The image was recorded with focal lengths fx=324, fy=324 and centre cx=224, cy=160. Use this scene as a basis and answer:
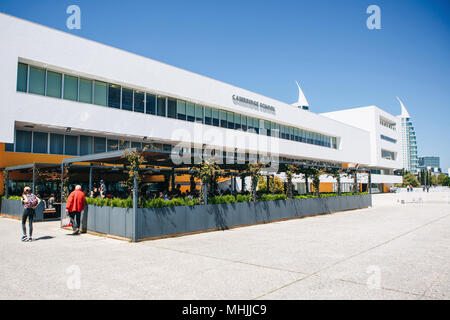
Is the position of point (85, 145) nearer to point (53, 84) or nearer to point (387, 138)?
point (53, 84)

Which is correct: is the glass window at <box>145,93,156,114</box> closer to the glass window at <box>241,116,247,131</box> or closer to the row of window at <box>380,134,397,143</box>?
the glass window at <box>241,116,247,131</box>

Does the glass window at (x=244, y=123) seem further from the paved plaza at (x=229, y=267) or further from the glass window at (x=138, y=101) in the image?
the paved plaza at (x=229, y=267)

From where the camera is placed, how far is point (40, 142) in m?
20.7

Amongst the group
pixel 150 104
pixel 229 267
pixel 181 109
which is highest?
pixel 181 109

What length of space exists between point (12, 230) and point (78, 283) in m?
9.22

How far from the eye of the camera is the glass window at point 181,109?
27359 mm

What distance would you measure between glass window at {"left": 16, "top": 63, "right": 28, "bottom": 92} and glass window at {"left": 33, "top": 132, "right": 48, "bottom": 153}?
2.99 m

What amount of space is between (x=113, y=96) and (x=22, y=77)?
5630 mm

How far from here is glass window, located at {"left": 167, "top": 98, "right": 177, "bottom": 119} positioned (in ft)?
87.2

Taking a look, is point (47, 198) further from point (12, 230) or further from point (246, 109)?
point (246, 109)

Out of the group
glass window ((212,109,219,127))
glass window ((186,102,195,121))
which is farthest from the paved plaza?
glass window ((212,109,219,127))

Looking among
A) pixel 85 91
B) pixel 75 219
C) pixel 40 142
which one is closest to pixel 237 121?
pixel 85 91
